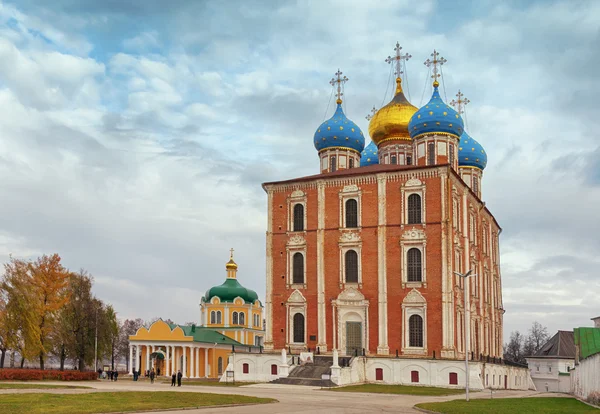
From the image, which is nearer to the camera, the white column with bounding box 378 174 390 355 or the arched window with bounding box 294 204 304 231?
the white column with bounding box 378 174 390 355

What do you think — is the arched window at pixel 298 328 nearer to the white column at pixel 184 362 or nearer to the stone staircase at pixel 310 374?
the stone staircase at pixel 310 374

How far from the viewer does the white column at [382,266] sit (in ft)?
147

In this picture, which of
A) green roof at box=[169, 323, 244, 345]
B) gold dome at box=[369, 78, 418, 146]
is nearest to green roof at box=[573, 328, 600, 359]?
gold dome at box=[369, 78, 418, 146]

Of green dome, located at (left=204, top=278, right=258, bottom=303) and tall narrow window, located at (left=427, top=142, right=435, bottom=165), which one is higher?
tall narrow window, located at (left=427, top=142, right=435, bottom=165)

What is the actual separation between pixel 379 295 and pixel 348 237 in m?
4.35

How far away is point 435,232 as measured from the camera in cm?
4488

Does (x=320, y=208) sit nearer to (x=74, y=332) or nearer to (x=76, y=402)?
(x=74, y=332)

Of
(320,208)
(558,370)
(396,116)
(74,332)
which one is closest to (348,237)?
(320,208)

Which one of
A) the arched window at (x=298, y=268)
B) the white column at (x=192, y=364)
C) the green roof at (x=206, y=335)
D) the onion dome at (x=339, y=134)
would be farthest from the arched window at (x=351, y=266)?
the green roof at (x=206, y=335)

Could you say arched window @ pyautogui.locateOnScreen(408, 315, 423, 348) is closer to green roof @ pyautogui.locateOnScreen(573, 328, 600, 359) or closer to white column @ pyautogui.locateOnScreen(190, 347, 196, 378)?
green roof @ pyautogui.locateOnScreen(573, 328, 600, 359)

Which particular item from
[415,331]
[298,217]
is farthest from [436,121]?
[415,331]

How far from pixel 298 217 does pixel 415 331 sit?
11.2m

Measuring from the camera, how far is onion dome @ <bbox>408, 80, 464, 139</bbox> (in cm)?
5016

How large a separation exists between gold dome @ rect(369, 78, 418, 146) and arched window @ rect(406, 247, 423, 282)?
44.9 feet
